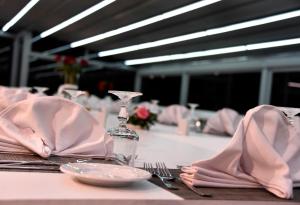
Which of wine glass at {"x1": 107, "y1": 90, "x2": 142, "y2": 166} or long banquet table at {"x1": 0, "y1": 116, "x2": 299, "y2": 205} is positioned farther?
wine glass at {"x1": 107, "y1": 90, "x2": 142, "y2": 166}

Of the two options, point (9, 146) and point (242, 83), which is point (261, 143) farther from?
point (242, 83)

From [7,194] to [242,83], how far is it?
18.3ft

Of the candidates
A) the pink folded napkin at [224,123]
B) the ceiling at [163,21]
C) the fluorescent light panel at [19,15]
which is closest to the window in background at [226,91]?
the ceiling at [163,21]

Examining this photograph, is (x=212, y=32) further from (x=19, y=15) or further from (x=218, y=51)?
(x=19, y=15)

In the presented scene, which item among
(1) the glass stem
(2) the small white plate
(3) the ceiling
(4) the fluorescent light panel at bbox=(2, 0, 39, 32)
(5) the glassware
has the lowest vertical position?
(2) the small white plate

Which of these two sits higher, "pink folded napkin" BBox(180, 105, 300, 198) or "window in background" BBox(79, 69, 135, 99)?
"window in background" BBox(79, 69, 135, 99)

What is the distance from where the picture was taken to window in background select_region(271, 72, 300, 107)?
4.87 meters

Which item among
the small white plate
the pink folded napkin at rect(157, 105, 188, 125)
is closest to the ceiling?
the pink folded napkin at rect(157, 105, 188, 125)

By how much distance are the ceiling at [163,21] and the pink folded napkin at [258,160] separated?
248 centimetres

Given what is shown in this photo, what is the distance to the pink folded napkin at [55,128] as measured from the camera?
4.72 feet

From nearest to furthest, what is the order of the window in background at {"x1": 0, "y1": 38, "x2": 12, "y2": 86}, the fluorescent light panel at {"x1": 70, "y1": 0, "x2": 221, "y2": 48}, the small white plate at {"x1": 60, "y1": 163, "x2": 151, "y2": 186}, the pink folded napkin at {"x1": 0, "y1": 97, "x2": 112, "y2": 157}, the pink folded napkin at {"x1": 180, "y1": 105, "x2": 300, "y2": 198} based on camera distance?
1. the small white plate at {"x1": 60, "y1": 163, "x2": 151, "y2": 186}
2. the pink folded napkin at {"x1": 180, "y1": 105, "x2": 300, "y2": 198}
3. the pink folded napkin at {"x1": 0, "y1": 97, "x2": 112, "y2": 157}
4. the fluorescent light panel at {"x1": 70, "y1": 0, "x2": 221, "y2": 48}
5. the window in background at {"x1": 0, "y1": 38, "x2": 12, "y2": 86}

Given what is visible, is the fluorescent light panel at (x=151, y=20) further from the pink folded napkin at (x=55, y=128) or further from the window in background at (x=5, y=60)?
the pink folded napkin at (x=55, y=128)

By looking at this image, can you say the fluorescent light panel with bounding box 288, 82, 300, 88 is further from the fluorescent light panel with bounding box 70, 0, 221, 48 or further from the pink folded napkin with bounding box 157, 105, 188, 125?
the fluorescent light panel with bounding box 70, 0, 221, 48

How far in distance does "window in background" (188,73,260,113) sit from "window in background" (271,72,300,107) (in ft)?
1.00
